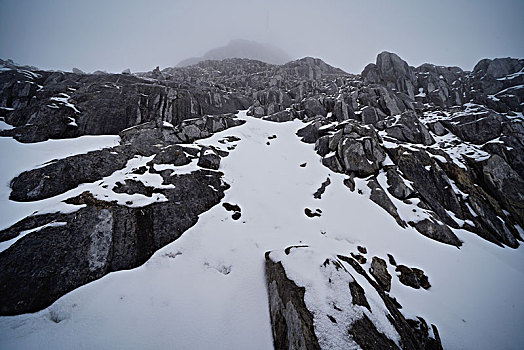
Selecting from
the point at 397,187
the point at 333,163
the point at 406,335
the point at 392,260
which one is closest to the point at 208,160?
the point at 333,163

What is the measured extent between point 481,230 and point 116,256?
30866 millimetres

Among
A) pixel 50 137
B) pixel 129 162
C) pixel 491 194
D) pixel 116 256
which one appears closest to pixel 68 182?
pixel 129 162

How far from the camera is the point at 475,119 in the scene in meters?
31.5

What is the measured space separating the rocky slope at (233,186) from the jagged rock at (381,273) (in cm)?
11

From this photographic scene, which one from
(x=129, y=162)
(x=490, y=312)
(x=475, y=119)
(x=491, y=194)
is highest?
(x=475, y=119)

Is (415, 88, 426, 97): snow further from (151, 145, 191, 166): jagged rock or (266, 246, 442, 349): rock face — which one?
(151, 145, 191, 166): jagged rock

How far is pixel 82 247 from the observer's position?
9906 millimetres

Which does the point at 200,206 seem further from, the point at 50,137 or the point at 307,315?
the point at 50,137

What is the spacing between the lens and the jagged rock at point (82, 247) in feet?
27.1

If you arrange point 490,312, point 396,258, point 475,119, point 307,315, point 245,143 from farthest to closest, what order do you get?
point 475,119
point 245,143
point 396,258
point 490,312
point 307,315

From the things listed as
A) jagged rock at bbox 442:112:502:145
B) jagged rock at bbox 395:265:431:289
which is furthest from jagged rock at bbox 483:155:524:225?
jagged rock at bbox 395:265:431:289

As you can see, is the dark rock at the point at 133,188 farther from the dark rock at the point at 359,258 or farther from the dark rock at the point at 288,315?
the dark rock at the point at 359,258

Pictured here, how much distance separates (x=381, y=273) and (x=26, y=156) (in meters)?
31.8

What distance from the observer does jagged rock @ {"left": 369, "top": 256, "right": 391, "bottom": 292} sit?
1177 centimetres
